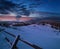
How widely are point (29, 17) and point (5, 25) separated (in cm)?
28

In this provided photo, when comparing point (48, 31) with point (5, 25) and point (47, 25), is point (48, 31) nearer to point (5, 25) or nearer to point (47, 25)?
point (47, 25)

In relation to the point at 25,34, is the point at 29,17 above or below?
above

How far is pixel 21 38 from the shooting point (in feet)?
5.61

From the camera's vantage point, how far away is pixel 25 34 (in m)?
1.74

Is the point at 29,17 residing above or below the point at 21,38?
above

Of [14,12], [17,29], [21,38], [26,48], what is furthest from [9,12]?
[26,48]

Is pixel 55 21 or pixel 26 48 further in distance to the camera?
pixel 55 21

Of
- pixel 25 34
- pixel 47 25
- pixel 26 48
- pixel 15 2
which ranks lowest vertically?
pixel 26 48

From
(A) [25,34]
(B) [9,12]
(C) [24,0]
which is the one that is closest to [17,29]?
(A) [25,34]

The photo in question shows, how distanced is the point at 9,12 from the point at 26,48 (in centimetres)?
44

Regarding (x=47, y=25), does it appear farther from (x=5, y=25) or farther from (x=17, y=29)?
(x=5, y=25)

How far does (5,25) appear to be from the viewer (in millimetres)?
1736

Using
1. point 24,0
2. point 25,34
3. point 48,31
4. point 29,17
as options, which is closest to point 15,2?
point 24,0

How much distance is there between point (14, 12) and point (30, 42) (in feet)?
1.25
